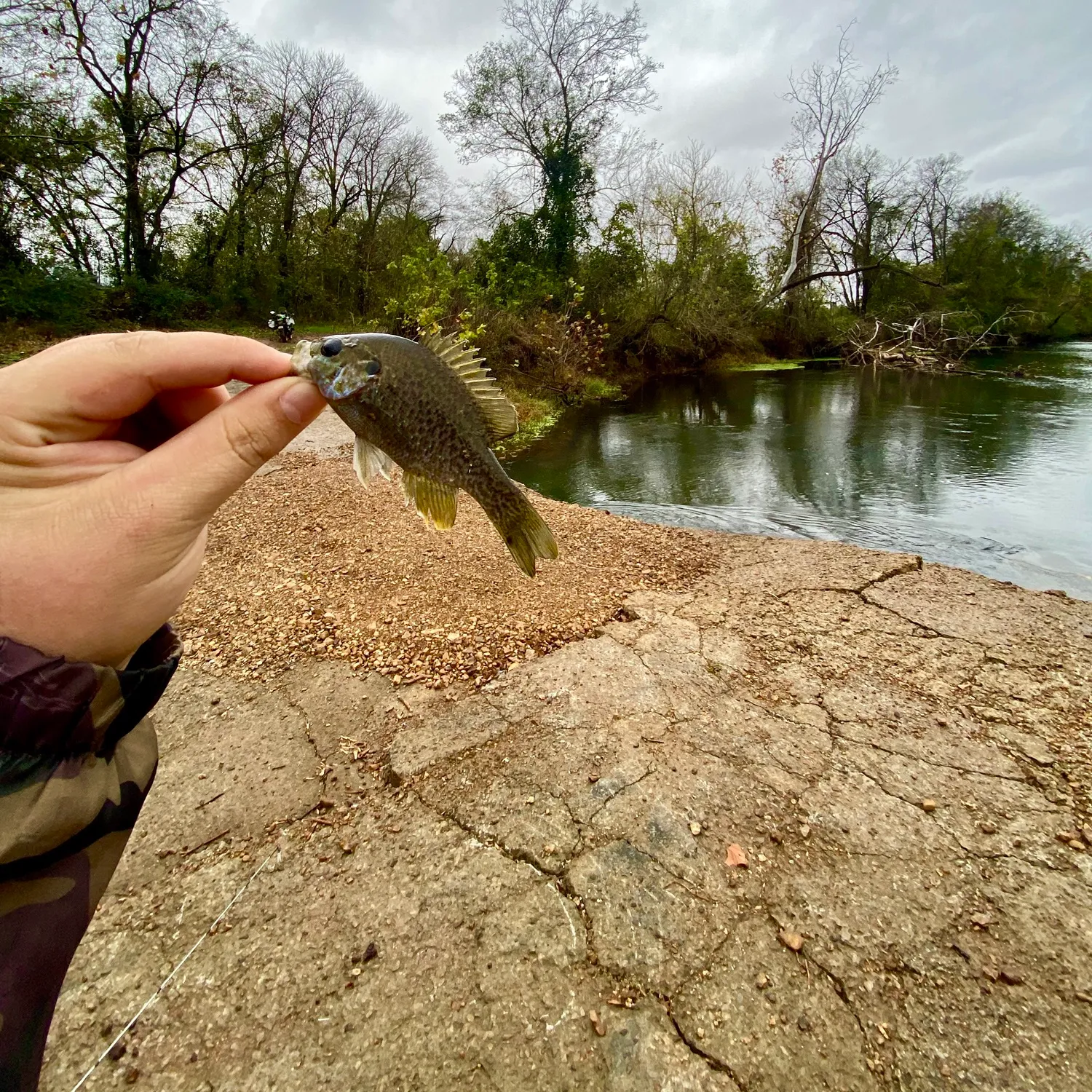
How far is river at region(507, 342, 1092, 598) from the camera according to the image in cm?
709

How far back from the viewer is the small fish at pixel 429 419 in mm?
1710

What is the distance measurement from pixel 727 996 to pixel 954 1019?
2.30 ft

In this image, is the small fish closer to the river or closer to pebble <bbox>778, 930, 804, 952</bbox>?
pebble <bbox>778, 930, 804, 952</bbox>

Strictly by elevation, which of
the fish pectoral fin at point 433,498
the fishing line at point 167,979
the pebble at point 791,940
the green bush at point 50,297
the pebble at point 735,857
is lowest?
the pebble at point 791,940

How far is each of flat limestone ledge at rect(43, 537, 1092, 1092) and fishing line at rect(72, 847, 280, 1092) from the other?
0.03m

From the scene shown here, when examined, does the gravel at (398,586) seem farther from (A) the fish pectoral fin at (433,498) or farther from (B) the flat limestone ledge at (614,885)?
(A) the fish pectoral fin at (433,498)

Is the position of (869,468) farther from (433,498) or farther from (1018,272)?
(1018,272)

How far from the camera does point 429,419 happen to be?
1.86 m

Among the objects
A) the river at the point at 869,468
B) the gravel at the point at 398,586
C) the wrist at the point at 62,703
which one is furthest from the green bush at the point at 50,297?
the wrist at the point at 62,703

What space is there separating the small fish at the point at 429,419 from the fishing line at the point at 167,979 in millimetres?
1601

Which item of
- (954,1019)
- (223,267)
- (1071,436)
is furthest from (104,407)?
(223,267)

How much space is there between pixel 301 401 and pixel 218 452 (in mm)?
246

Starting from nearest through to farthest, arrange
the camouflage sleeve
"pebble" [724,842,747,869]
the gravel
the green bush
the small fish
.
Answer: the camouflage sleeve < the small fish < "pebble" [724,842,747,869] < the gravel < the green bush

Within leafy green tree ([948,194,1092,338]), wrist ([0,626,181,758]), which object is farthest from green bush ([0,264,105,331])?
leafy green tree ([948,194,1092,338])
